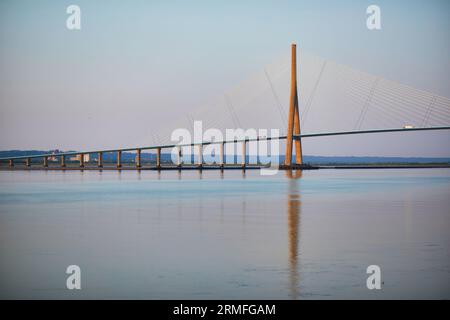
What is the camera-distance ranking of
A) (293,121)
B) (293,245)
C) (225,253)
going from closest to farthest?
(225,253), (293,245), (293,121)

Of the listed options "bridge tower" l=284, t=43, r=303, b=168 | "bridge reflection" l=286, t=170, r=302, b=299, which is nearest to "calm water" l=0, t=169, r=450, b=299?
"bridge reflection" l=286, t=170, r=302, b=299

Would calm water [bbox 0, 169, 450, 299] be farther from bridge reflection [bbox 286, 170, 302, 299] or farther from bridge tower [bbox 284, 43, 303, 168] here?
bridge tower [bbox 284, 43, 303, 168]

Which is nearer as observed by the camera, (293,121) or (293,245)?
(293,245)

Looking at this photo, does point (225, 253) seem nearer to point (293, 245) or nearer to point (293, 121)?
point (293, 245)

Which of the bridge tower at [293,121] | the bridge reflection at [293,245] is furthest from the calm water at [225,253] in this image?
the bridge tower at [293,121]

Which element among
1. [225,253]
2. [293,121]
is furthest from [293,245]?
[293,121]

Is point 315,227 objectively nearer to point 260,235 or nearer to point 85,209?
point 260,235

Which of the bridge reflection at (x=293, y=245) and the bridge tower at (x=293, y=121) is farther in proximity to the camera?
the bridge tower at (x=293, y=121)

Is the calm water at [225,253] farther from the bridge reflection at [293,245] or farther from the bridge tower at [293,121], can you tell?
the bridge tower at [293,121]

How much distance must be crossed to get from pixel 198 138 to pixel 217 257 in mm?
51973

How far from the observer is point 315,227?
12188 millimetres

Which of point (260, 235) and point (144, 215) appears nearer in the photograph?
point (260, 235)
